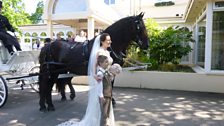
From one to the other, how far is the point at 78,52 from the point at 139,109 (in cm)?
217

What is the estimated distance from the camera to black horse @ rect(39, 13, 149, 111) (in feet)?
21.9

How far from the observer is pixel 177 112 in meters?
6.95

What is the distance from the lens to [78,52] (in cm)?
682

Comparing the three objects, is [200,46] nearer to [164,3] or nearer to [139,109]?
[139,109]

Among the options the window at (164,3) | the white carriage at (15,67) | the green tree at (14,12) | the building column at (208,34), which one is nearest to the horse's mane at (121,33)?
the white carriage at (15,67)

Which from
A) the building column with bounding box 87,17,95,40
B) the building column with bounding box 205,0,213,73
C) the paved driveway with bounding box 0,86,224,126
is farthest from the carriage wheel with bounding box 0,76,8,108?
the building column with bounding box 87,17,95,40

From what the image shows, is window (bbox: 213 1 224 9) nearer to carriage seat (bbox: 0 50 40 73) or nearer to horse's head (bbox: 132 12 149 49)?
horse's head (bbox: 132 12 149 49)

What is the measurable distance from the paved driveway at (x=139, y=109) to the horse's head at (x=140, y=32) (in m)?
1.72

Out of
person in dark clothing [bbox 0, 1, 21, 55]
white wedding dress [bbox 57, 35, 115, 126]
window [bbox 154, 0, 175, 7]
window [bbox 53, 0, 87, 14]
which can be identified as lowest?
white wedding dress [bbox 57, 35, 115, 126]

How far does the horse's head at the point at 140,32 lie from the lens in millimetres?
6625

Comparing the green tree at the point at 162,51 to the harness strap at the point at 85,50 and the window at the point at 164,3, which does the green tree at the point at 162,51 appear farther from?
the window at the point at 164,3

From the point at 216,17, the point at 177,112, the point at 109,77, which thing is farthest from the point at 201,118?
the point at 216,17

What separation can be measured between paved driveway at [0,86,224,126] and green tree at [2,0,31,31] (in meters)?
9.91

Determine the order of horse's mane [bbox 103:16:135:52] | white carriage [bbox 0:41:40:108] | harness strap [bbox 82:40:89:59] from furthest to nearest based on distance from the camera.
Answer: white carriage [bbox 0:41:40:108], horse's mane [bbox 103:16:135:52], harness strap [bbox 82:40:89:59]
